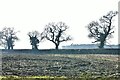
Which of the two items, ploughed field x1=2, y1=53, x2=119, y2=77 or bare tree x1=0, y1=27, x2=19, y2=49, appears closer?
ploughed field x1=2, y1=53, x2=119, y2=77

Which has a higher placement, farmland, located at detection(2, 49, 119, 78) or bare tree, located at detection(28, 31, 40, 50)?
bare tree, located at detection(28, 31, 40, 50)

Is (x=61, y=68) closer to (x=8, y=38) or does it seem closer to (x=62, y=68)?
(x=62, y=68)

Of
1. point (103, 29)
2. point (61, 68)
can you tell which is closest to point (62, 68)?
point (61, 68)

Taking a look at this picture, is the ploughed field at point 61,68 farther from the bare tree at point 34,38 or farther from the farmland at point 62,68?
the bare tree at point 34,38

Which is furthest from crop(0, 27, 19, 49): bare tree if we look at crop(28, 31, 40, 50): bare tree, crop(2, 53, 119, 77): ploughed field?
crop(2, 53, 119, 77): ploughed field

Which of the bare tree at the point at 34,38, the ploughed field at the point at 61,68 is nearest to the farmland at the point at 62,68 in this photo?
the ploughed field at the point at 61,68

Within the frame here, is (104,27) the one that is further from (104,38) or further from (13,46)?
(13,46)

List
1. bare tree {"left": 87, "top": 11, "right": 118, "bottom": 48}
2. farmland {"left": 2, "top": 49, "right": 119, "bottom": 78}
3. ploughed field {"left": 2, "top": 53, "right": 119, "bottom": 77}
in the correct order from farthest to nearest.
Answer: bare tree {"left": 87, "top": 11, "right": 118, "bottom": 48}
ploughed field {"left": 2, "top": 53, "right": 119, "bottom": 77}
farmland {"left": 2, "top": 49, "right": 119, "bottom": 78}

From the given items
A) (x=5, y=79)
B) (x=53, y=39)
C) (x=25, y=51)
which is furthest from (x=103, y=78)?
(x=53, y=39)

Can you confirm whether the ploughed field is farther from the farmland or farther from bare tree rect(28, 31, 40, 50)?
bare tree rect(28, 31, 40, 50)

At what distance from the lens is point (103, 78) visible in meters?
20.0

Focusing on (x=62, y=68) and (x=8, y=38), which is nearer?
(x=62, y=68)

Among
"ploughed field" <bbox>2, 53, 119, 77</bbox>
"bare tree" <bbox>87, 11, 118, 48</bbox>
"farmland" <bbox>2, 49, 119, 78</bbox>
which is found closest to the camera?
"farmland" <bbox>2, 49, 119, 78</bbox>

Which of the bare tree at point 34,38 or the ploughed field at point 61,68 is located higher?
the bare tree at point 34,38
